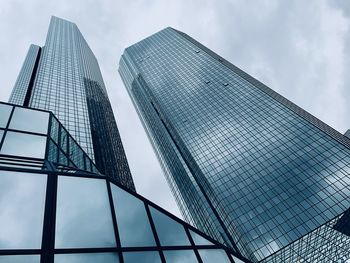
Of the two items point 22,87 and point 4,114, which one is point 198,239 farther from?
point 22,87

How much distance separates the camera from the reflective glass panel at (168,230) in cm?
1103

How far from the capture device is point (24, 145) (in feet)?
46.1

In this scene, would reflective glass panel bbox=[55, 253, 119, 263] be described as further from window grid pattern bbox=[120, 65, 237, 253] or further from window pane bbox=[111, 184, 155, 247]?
window grid pattern bbox=[120, 65, 237, 253]

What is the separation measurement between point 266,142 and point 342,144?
2157cm

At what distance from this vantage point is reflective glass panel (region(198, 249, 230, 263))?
11484 millimetres

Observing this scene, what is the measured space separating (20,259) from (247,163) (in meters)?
94.7

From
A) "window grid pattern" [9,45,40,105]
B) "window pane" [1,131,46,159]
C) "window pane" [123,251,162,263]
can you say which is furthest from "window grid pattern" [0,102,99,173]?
"window grid pattern" [9,45,40,105]

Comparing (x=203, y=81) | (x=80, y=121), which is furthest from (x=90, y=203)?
(x=203, y=81)

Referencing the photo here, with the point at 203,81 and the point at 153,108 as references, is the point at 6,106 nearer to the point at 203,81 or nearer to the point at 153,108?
the point at 203,81

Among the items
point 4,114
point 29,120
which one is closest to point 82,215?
point 29,120

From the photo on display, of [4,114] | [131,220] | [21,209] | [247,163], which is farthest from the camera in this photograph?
[247,163]

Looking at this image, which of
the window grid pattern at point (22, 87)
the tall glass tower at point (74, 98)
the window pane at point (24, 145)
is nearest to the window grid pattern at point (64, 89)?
the tall glass tower at point (74, 98)

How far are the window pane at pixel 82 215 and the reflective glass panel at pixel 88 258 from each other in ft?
0.91

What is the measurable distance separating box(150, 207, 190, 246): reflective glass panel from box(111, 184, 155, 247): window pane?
43cm
